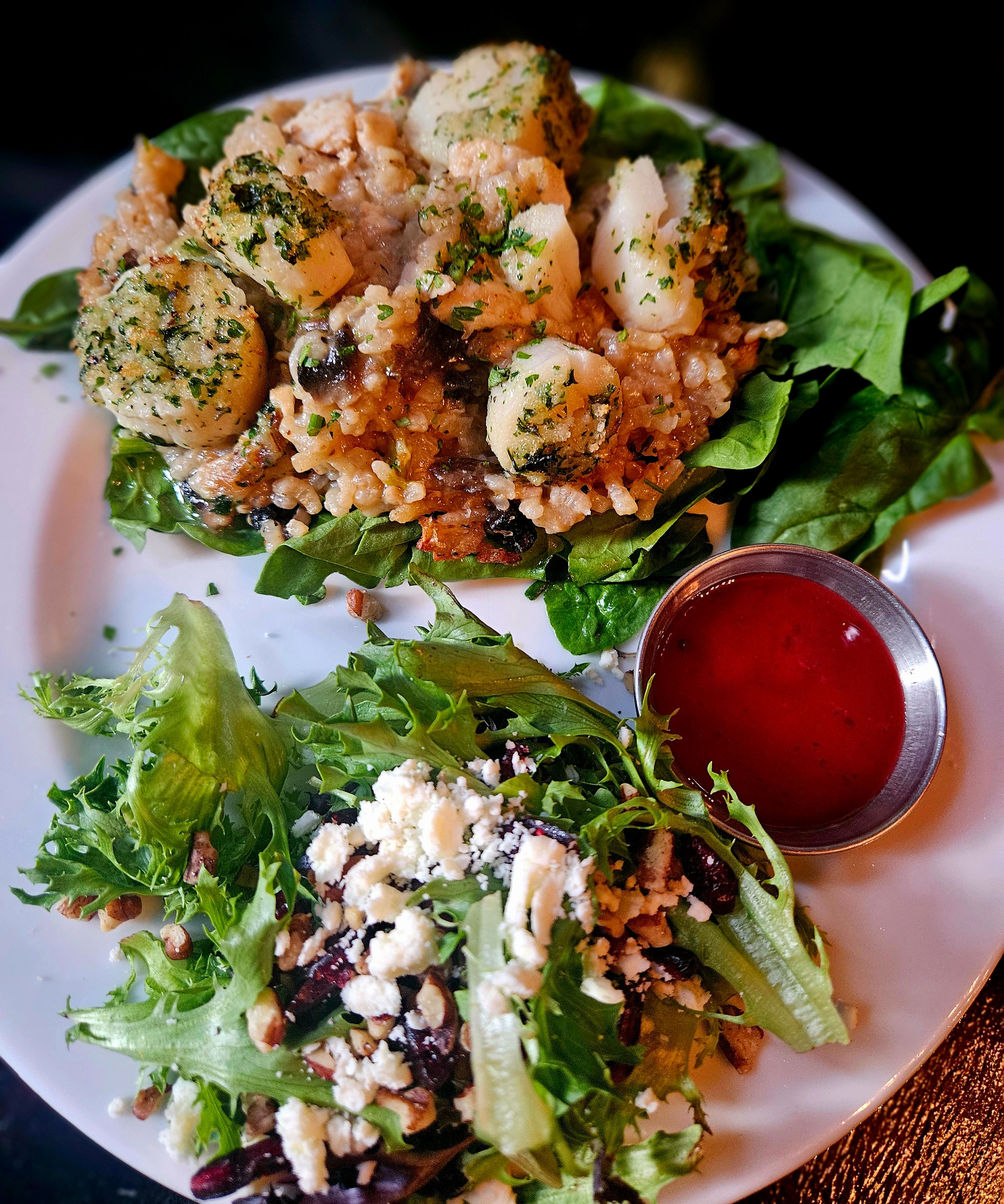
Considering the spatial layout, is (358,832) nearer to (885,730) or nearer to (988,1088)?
(885,730)

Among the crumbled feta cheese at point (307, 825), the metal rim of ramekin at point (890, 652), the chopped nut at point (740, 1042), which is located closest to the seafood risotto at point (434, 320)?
the metal rim of ramekin at point (890, 652)

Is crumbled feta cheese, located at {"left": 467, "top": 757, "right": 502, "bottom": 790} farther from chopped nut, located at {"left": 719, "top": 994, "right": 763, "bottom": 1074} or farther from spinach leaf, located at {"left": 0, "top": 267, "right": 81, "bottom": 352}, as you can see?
spinach leaf, located at {"left": 0, "top": 267, "right": 81, "bottom": 352}

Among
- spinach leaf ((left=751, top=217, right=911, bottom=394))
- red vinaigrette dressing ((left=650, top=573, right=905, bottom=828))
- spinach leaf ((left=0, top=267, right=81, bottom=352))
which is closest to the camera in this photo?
red vinaigrette dressing ((left=650, top=573, right=905, bottom=828))

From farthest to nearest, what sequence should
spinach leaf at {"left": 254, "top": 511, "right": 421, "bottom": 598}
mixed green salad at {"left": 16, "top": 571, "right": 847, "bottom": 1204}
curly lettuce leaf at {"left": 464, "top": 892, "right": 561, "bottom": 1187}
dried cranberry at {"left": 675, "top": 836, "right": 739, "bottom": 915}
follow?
spinach leaf at {"left": 254, "top": 511, "right": 421, "bottom": 598} < dried cranberry at {"left": 675, "top": 836, "right": 739, "bottom": 915} < mixed green salad at {"left": 16, "top": 571, "right": 847, "bottom": 1204} < curly lettuce leaf at {"left": 464, "top": 892, "right": 561, "bottom": 1187}

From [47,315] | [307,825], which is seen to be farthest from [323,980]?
[47,315]

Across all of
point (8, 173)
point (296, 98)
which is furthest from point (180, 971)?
point (8, 173)

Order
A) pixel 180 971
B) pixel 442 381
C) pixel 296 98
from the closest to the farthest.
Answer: pixel 180 971, pixel 442 381, pixel 296 98

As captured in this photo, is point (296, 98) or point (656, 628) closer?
point (656, 628)

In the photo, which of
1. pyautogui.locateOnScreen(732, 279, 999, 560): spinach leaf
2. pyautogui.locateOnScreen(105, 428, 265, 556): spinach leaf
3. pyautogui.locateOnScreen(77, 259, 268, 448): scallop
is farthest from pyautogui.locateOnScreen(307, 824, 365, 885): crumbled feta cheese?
pyautogui.locateOnScreen(732, 279, 999, 560): spinach leaf
